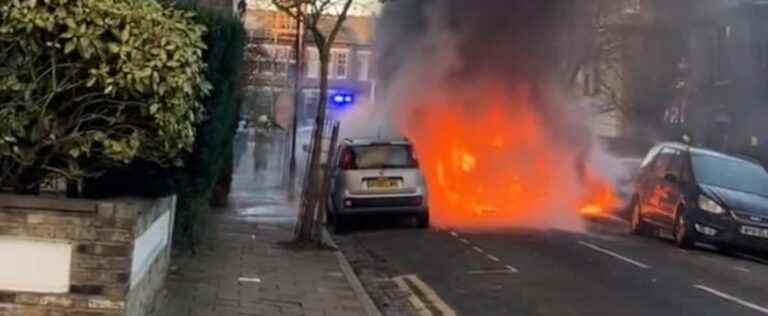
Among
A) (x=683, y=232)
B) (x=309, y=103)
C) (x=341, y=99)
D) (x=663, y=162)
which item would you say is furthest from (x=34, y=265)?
(x=309, y=103)

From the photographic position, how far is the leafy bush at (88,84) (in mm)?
5898

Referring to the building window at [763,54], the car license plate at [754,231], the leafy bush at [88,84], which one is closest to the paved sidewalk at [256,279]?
the leafy bush at [88,84]

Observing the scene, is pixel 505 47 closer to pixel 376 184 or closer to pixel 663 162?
pixel 663 162

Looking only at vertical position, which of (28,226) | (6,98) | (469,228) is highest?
(6,98)

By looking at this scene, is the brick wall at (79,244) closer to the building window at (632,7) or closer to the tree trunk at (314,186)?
the tree trunk at (314,186)

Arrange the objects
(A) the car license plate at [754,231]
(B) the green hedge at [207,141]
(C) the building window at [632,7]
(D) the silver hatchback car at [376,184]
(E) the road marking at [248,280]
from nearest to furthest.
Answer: (B) the green hedge at [207,141]
(E) the road marking at [248,280]
(A) the car license plate at [754,231]
(D) the silver hatchback car at [376,184]
(C) the building window at [632,7]

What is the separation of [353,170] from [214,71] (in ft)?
37.9

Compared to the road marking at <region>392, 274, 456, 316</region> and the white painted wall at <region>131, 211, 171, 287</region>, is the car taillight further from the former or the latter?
the white painted wall at <region>131, 211, 171, 287</region>

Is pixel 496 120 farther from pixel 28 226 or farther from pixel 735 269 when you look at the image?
pixel 28 226

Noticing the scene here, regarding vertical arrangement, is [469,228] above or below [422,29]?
below

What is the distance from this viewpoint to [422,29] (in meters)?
29.0

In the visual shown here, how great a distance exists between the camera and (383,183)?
1931cm

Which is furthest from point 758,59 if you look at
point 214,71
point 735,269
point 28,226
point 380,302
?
point 28,226

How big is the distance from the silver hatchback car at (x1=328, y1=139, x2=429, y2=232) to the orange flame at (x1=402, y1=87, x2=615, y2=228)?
299 centimetres
